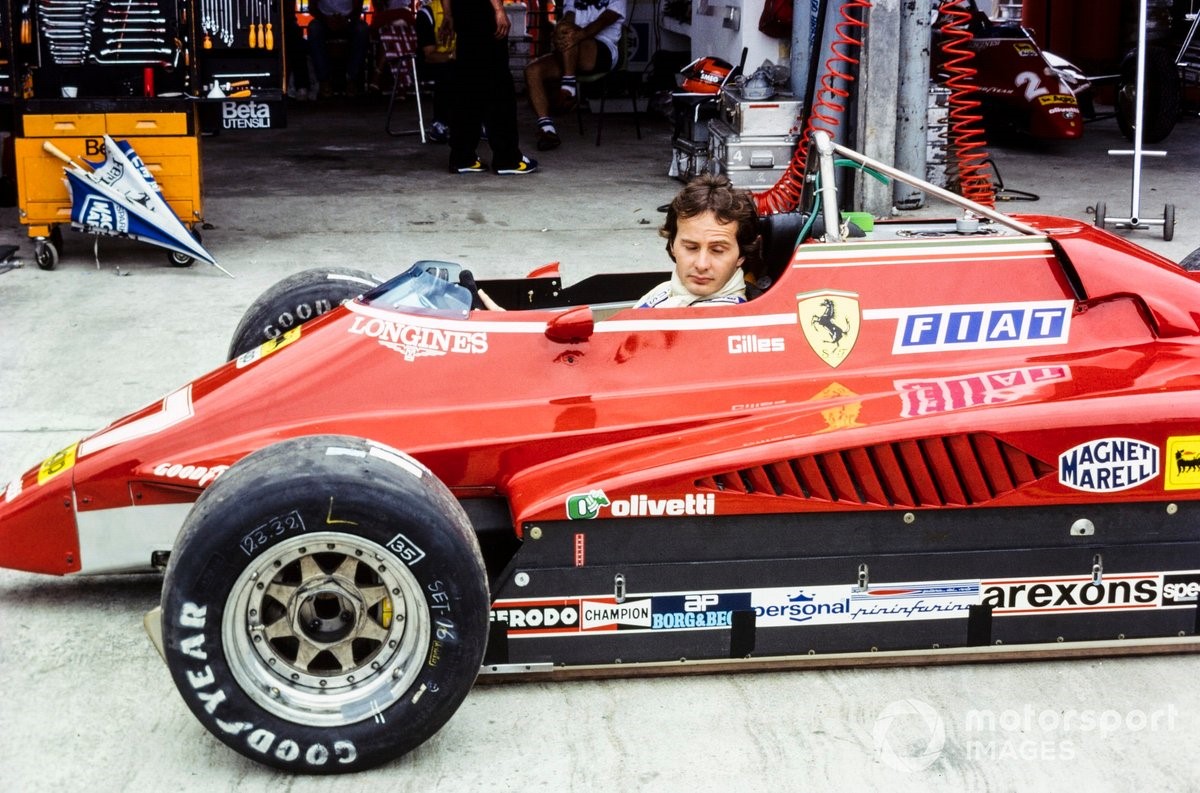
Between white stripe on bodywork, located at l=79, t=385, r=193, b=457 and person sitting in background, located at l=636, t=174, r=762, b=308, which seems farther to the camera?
person sitting in background, located at l=636, t=174, r=762, b=308

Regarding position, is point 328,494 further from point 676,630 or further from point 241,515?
point 676,630

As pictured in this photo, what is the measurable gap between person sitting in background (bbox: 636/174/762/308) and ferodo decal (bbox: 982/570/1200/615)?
110 centimetres

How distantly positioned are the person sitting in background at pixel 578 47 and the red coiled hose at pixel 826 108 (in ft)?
13.6

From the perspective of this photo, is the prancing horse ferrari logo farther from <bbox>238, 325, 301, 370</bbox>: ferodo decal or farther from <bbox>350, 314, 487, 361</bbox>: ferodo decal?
<bbox>238, 325, 301, 370</bbox>: ferodo decal

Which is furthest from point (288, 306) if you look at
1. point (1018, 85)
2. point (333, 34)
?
point (333, 34)

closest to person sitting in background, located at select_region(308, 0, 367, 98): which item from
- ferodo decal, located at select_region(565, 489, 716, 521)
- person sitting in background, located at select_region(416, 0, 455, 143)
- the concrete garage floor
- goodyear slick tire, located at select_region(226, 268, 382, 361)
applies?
person sitting in background, located at select_region(416, 0, 455, 143)

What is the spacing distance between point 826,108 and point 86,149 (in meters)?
4.66

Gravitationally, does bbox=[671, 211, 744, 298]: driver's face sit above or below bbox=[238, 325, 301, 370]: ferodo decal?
above

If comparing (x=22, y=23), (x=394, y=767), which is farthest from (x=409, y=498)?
(x=22, y=23)

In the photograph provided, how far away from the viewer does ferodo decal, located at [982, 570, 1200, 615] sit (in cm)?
365

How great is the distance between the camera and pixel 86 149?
27.0 feet

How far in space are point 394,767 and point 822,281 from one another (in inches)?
67.8

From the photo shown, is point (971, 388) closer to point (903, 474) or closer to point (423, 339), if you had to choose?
point (903, 474)

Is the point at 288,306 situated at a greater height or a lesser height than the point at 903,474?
greater
